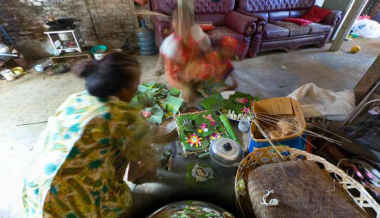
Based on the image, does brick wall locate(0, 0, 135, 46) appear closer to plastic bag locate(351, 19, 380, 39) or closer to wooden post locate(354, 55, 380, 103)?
wooden post locate(354, 55, 380, 103)

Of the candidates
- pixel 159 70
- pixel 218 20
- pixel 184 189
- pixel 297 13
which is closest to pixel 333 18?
pixel 297 13

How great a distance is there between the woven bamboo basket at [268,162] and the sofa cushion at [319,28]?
356 cm

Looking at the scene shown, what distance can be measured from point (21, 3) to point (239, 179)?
171 inches

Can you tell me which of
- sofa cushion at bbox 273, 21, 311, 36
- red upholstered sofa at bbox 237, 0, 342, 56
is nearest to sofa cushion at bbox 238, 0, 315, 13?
red upholstered sofa at bbox 237, 0, 342, 56

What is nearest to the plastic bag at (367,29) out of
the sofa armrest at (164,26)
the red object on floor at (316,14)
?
the red object on floor at (316,14)

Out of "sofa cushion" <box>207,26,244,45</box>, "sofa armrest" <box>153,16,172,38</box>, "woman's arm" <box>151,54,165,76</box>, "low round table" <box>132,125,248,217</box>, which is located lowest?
"low round table" <box>132,125,248,217</box>

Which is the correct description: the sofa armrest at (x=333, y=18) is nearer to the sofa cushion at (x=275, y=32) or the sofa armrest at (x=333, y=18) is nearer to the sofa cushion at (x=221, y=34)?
the sofa cushion at (x=275, y=32)

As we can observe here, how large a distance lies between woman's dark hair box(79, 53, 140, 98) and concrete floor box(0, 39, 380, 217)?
4.37 ft

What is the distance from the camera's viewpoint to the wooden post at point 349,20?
3.07m

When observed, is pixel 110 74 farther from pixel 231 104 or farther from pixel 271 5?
pixel 271 5

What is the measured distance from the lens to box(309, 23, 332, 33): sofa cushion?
11.4 feet

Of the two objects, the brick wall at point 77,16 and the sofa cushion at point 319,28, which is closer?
the brick wall at point 77,16

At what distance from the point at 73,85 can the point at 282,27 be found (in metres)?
3.96

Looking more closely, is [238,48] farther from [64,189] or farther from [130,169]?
[64,189]
